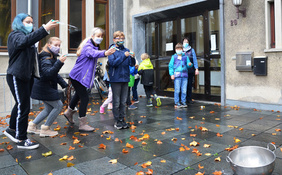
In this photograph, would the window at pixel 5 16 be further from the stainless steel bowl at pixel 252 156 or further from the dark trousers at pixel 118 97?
the stainless steel bowl at pixel 252 156

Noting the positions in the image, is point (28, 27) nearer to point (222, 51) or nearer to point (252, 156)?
point (252, 156)

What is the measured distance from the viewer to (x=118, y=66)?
529 centimetres

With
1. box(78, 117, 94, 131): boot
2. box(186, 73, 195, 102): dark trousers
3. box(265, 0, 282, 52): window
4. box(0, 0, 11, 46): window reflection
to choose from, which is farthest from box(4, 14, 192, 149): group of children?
box(0, 0, 11, 46): window reflection

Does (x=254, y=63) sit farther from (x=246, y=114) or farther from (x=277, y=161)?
(x=277, y=161)

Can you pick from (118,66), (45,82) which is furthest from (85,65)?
(45,82)

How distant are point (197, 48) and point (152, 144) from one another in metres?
6.03

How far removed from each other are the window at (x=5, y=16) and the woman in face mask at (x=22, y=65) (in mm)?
6288

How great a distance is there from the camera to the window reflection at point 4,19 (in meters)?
9.53

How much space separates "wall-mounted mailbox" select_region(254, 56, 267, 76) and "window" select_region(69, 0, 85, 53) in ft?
23.3

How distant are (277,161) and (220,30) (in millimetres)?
5585

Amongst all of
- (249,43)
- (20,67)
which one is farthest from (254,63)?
(20,67)

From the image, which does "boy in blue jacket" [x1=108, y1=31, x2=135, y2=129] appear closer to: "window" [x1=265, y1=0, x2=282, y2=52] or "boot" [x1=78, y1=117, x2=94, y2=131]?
"boot" [x1=78, y1=117, x2=94, y2=131]

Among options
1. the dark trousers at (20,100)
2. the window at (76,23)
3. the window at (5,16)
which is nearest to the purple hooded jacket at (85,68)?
the dark trousers at (20,100)

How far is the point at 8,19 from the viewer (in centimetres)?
967
